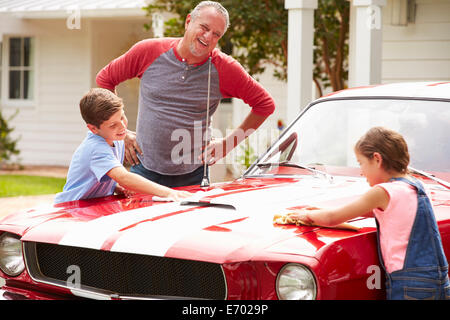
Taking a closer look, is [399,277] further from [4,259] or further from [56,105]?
[56,105]

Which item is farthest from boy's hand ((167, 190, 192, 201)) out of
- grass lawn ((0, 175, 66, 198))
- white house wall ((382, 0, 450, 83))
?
grass lawn ((0, 175, 66, 198))

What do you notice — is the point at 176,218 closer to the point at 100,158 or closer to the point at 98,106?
the point at 100,158

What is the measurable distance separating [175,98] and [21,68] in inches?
524

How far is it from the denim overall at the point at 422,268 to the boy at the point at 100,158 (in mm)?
1383

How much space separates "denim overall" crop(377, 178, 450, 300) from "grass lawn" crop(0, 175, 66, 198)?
9.40 m

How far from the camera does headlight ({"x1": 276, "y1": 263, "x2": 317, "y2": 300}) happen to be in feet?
8.35

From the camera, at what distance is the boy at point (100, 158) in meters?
3.66

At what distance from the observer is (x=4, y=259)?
3.37 meters

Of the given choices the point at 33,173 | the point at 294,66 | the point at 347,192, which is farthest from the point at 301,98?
the point at 33,173

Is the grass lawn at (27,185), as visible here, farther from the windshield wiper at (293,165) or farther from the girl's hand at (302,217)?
the girl's hand at (302,217)

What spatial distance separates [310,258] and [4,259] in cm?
159

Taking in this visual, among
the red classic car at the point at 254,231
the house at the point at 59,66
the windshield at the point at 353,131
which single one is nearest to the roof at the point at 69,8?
the house at the point at 59,66

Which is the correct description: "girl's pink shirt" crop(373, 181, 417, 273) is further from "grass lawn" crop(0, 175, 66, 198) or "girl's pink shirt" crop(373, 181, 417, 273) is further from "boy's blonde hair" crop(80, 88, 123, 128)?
"grass lawn" crop(0, 175, 66, 198)

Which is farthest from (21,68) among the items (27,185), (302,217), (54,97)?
(302,217)
